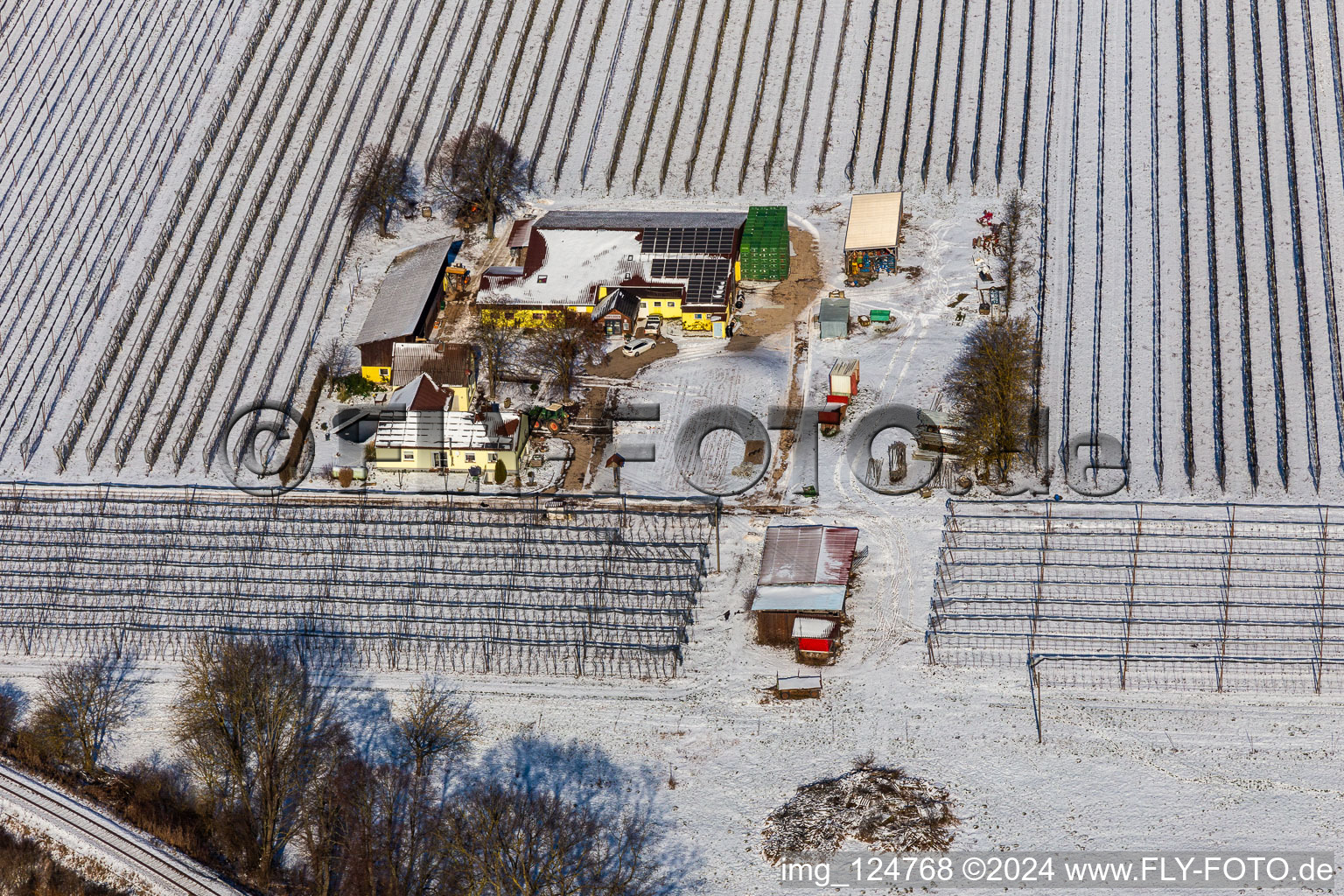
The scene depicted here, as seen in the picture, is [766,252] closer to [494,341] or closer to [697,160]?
[697,160]

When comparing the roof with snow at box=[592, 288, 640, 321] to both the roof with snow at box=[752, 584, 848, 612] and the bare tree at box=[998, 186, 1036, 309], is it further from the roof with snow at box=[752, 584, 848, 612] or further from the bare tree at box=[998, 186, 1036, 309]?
the roof with snow at box=[752, 584, 848, 612]

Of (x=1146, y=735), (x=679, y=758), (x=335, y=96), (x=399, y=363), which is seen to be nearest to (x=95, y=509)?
(x=399, y=363)

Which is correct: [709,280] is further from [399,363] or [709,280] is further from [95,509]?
[95,509]

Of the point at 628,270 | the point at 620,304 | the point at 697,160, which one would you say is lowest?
the point at 620,304

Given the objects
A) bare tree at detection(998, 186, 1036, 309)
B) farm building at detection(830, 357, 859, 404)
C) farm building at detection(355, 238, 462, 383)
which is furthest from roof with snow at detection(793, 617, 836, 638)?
farm building at detection(355, 238, 462, 383)

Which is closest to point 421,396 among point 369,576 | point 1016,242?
point 369,576

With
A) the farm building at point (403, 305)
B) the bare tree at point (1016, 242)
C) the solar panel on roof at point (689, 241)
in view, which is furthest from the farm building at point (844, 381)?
the farm building at point (403, 305)
